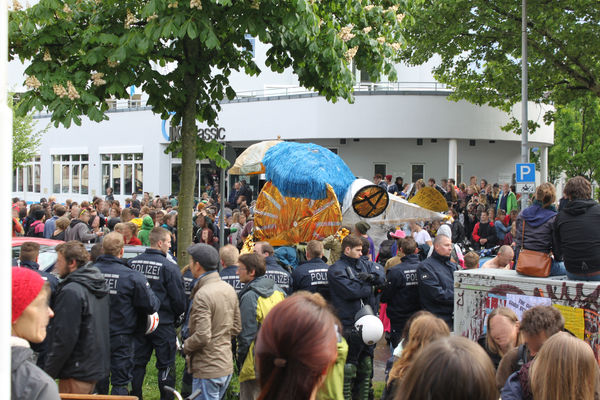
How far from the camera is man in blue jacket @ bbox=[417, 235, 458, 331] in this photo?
6.11 m

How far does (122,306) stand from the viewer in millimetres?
5250

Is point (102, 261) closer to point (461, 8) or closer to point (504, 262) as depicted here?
point (504, 262)

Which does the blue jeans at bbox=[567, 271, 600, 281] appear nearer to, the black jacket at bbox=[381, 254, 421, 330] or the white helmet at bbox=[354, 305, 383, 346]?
the black jacket at bbox=[381, 254, 421, 330]

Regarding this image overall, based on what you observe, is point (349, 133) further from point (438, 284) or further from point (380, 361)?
point (438, 284)

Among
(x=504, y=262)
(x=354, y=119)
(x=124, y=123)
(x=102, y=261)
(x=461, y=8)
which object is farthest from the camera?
(x=124, y=123)

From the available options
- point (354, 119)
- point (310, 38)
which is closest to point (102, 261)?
point (310, 38)

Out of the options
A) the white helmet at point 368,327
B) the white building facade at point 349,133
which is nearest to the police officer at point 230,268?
the white helmet at point 368,327

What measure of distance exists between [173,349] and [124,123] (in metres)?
24.6

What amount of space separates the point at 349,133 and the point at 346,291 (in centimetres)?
1784

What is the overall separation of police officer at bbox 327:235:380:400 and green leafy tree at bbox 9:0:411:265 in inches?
106

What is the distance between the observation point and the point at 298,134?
23797 millimetres

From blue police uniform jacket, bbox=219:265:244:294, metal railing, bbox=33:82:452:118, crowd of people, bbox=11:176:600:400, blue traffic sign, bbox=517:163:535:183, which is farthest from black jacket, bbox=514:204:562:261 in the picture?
metal railing, bbox=33:82:452:118

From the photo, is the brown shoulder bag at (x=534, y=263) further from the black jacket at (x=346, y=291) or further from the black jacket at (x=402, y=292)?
the black jacket at (x=346, y=291)

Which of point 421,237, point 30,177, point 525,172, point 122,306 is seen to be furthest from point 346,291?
point 30,177
